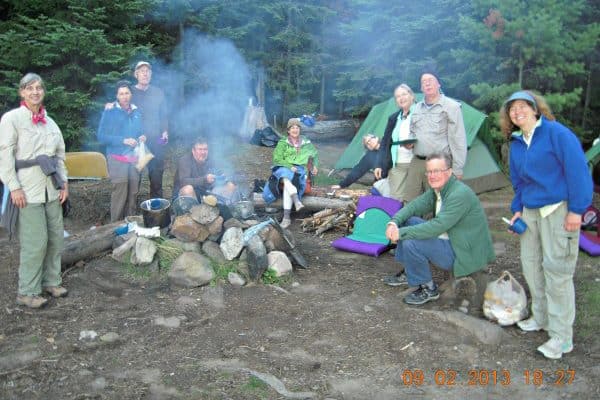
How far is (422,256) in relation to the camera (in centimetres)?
450

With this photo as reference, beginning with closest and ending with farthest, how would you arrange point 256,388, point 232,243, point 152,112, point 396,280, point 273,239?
point 256,388, point 396,280, point 232,243, point 273,239, point 152,112

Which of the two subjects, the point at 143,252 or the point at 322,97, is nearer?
the point at 143,252

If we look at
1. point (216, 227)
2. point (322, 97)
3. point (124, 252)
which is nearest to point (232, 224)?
point (216, 227)

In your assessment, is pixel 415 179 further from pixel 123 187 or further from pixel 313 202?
pixel 123 187

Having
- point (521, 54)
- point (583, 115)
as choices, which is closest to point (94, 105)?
point (521, 54)

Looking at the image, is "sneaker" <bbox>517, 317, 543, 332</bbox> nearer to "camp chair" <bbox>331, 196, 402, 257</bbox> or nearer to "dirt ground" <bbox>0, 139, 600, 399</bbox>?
"dirt ground" <bbox>0, 139, 600, 399</bbox>

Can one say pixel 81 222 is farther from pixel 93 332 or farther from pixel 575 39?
pixel 575 39

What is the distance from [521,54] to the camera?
9.59 metres

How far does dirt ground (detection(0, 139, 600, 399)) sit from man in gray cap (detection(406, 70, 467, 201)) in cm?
116

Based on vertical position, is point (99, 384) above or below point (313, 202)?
below

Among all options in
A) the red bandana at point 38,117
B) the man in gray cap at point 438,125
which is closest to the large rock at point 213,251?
the red bandana at point 38,117

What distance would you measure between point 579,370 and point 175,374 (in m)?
2.55

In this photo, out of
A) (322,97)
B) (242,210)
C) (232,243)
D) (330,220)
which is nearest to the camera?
(232,243)

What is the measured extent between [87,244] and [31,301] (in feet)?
3.52
